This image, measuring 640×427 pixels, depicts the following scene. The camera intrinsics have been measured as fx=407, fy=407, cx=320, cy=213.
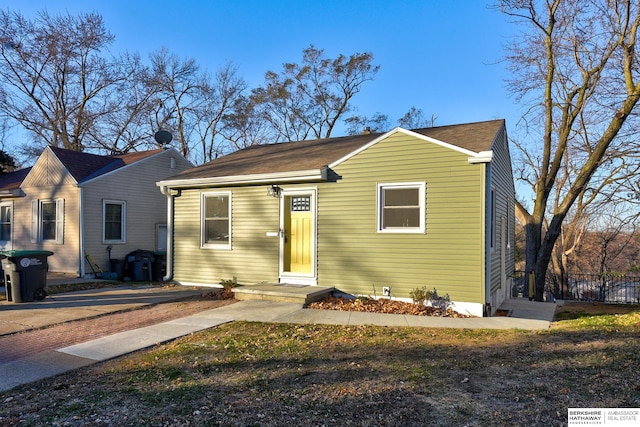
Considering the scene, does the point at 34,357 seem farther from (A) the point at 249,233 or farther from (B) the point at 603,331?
(B) the point at 603,331

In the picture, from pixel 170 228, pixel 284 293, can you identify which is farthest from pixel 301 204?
pixel 170 228

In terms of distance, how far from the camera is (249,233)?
1064cm

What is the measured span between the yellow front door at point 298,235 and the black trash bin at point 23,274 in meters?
5.46

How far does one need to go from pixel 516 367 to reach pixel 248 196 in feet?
25.3

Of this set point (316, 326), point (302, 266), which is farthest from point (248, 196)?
point (316, 326)

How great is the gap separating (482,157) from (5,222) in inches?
704

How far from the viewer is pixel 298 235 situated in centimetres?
1015

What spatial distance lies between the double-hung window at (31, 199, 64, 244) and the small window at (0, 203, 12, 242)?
198 centimetres

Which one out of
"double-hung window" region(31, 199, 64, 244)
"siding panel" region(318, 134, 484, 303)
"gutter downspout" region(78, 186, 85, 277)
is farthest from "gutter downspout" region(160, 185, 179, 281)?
"siding panel" region(318, 134, 484, 303)

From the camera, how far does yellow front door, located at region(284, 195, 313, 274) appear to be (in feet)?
32.7

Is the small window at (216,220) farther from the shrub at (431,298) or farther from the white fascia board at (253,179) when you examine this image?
the shrub at (431,298)

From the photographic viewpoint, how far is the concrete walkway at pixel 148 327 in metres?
4.89

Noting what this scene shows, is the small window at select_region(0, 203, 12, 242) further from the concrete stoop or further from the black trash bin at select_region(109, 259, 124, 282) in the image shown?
the concrete stoop

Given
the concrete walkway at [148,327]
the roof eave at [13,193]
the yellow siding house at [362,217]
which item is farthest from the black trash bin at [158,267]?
the roof eave at [13,193]
